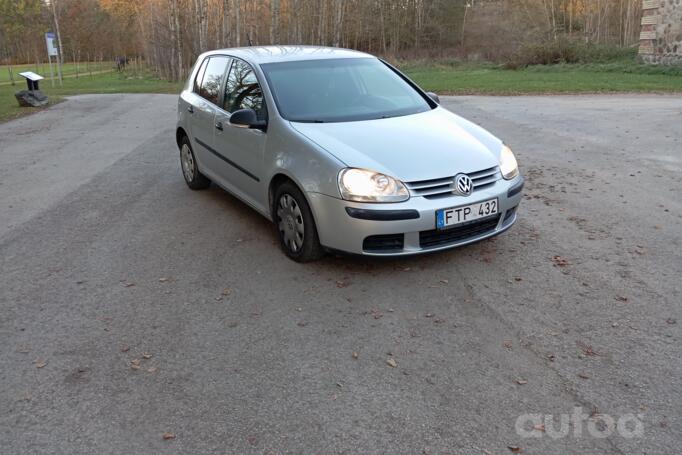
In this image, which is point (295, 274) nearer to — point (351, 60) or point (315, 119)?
point (315, 119)

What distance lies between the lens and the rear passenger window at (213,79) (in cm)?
648

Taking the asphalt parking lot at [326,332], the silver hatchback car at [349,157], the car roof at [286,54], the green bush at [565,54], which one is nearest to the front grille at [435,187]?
the silver hatchback car at [349,157]

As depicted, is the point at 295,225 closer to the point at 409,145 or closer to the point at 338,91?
the point at 409,145

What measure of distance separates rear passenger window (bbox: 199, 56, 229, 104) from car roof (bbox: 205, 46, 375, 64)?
6.0 inches

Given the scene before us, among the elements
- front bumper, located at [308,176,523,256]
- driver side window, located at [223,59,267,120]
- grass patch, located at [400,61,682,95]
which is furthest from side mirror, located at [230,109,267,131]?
grass patch, located at [400,61,682,95]

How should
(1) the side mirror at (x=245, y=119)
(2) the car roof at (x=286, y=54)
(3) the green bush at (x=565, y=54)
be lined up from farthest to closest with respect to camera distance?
(3) the green bush at (x=565, y=54) < (2) the car roof at (x=286, y=54) < (1) the side mirror at (x=245, y=119)

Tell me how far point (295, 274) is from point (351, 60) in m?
2.49

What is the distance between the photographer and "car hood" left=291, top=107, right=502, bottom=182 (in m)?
4.60

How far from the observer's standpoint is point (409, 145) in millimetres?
4875

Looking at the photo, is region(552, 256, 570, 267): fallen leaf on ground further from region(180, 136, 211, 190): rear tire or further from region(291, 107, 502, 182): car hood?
region(180, 136, 211, 190): rear tire

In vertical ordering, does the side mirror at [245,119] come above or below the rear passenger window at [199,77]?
below

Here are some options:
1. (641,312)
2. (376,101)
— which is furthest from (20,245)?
(641,312)

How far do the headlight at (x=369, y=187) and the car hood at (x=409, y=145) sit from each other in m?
0.06

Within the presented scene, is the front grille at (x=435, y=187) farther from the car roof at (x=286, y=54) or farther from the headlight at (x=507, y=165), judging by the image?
the car roof at (x=286, y=54)
